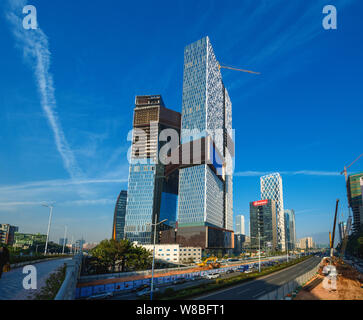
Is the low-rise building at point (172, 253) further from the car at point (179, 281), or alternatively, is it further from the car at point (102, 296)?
the car at point (102, 296)

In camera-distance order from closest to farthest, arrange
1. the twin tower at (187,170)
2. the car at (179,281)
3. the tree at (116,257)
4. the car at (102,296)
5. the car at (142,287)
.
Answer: the car at (102,296) < the car at (142,287) < the car at (179,281) < the tree at (116,257) < the twin tower at (187,170)

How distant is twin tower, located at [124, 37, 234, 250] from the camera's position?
154 meters

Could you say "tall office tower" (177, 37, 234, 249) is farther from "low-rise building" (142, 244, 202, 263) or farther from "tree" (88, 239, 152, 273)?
"tree" (88, 239, 152, 273)

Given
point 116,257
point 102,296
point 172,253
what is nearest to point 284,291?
point 102,296

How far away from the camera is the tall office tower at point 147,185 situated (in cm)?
17000

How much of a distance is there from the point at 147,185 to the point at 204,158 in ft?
151

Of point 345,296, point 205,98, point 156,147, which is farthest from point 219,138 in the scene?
point 345,296

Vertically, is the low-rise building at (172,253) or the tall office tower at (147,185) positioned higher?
the tall office tower at (147,185)

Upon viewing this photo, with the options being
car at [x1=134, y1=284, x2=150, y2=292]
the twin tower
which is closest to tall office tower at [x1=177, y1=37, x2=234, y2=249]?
the twin tower

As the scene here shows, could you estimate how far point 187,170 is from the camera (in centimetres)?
16588

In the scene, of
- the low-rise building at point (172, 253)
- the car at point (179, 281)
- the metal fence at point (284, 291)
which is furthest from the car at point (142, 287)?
the low-rise building at point (172, 253)

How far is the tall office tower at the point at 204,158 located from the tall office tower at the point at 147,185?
2520cm
